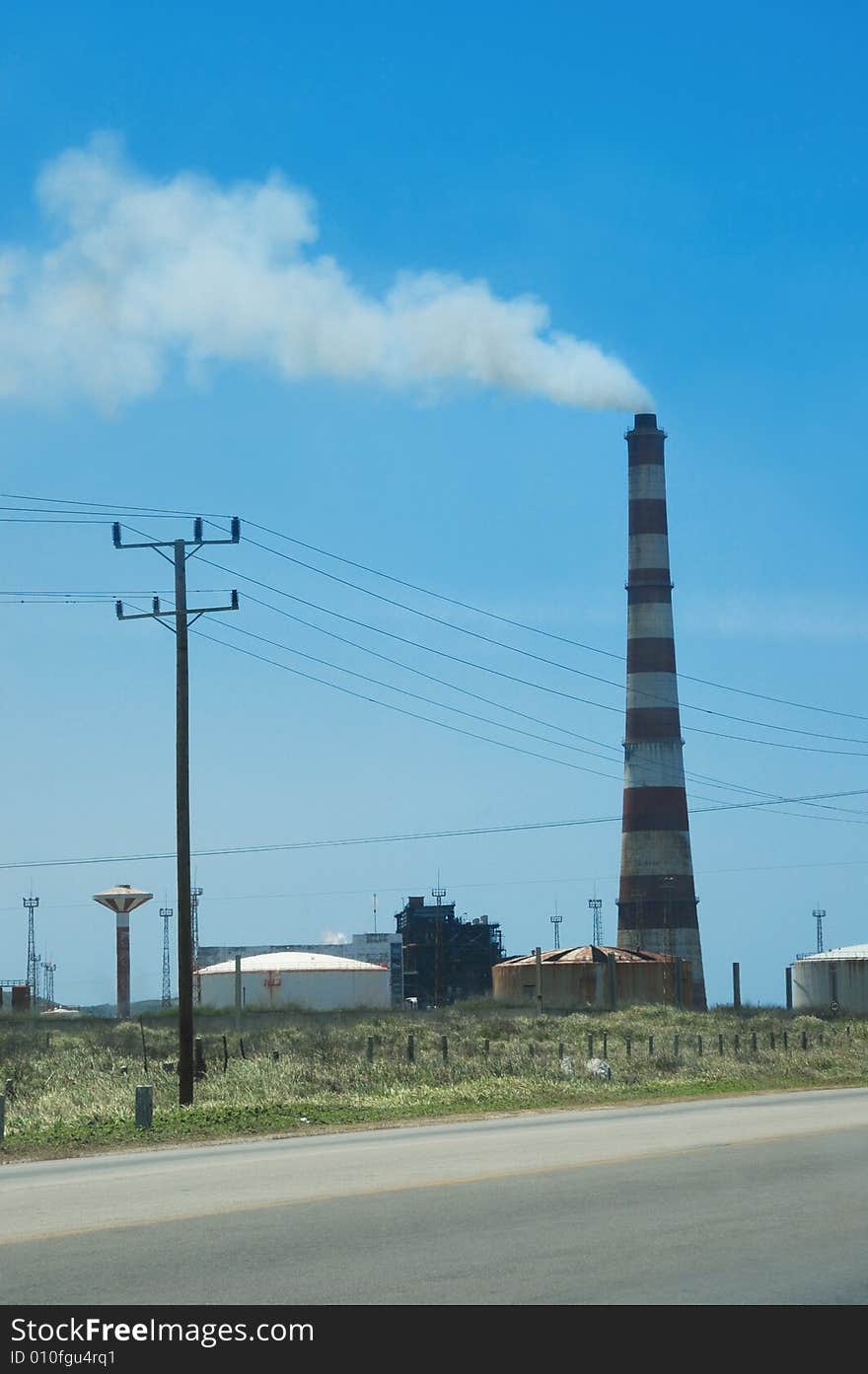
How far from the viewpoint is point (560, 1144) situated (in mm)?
19188

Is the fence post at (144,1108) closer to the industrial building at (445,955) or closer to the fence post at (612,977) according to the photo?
the fence post at (612,977)

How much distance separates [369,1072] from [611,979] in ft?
121

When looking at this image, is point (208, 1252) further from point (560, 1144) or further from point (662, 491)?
point (662, 491)

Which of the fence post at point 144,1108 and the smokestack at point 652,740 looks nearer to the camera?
the fence post at point 144,1108

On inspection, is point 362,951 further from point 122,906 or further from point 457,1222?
point 457,1222

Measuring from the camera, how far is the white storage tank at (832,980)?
2842 inches

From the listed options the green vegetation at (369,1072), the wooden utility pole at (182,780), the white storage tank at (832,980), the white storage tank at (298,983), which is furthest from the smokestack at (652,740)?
the wooden utility pole at (182,780)

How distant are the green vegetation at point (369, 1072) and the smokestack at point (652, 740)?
51.3ft

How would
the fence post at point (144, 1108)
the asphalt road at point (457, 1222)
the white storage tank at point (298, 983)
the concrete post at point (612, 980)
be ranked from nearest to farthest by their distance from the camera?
1. the asphalt road at point (457, 1222)
2. the fence post at point (144, 1108)
3. the concrete post at point (612, 980)
4. the white storage tank at point (298, 983)

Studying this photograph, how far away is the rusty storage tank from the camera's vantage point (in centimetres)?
6988

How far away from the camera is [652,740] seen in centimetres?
6906

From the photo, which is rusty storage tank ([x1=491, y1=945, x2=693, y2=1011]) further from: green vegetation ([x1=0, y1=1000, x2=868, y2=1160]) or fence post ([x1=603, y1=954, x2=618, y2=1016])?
green vegetation ([x1=0, y1=1000, x2=868, y2=1160])

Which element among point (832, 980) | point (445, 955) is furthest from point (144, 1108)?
point (445, 955)
